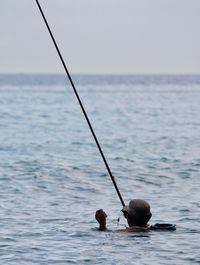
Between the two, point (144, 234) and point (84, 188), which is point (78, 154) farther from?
point (144, 234)

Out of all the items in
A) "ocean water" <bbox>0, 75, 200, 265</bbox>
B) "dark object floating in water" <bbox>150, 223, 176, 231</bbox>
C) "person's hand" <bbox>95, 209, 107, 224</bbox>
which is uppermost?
"person's hand" <bbox>95, 209, 107, 224</bbox>

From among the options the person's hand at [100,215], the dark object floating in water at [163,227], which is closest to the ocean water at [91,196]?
the dark object floating in water at [163,227]

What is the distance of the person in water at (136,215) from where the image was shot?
528 inches

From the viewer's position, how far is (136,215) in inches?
534

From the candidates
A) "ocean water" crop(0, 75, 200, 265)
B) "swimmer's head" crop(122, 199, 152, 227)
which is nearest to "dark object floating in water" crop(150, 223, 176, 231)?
"ocean water" crop(0, 75, 200, 265)

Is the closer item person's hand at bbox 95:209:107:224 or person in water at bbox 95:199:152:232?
person in water at bbox 95:199:152:232

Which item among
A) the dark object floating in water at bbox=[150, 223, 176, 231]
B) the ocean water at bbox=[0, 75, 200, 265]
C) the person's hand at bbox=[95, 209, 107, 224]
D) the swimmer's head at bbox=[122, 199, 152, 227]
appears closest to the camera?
the ocean water at bbox=[0, 75, 200, 265]

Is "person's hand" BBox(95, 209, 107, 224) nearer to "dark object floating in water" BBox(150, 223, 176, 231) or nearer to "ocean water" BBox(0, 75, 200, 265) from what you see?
"ocean water" BBox(0, 75, 200, 265)

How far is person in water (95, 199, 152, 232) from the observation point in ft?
44.0

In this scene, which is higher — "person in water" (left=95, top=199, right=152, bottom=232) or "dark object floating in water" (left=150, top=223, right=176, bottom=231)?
"person in water" (left=95, top=199, right=152, bottom=232)

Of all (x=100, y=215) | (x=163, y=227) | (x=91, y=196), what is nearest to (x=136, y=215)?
(x=100, y=215)

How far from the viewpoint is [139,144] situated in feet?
111

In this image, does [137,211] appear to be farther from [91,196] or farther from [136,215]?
[91,196]

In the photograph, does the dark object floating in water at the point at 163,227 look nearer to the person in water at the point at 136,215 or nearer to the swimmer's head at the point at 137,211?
the person in water at the point at 136,215
